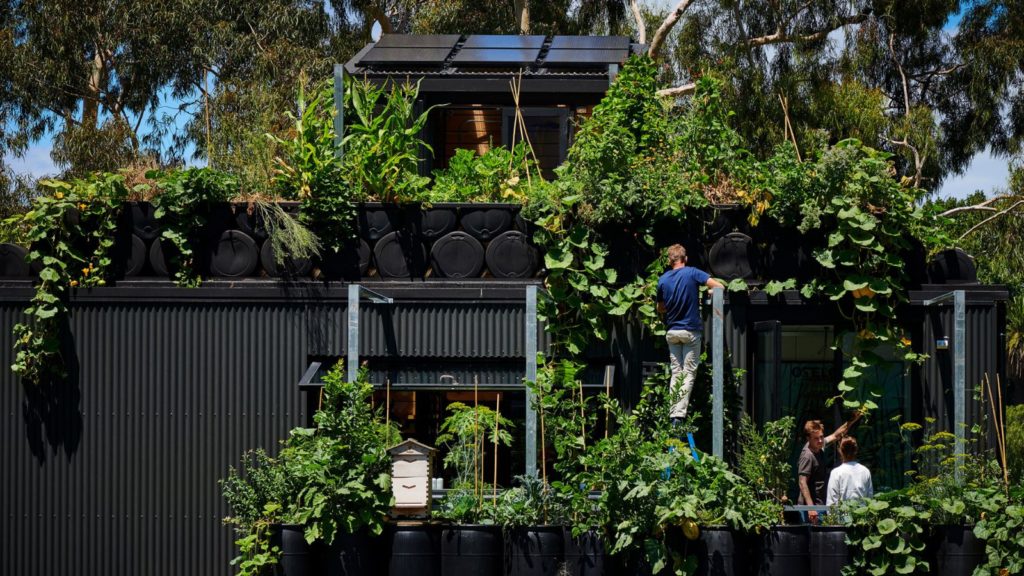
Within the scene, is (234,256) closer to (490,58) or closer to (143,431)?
(143,431)

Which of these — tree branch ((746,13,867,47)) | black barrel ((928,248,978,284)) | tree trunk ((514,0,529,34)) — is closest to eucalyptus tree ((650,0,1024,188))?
tree branch ((746,13,867,47))

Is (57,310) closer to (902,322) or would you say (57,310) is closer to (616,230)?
(616,230)

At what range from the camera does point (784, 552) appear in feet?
34.6

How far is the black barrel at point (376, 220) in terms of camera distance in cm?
1277

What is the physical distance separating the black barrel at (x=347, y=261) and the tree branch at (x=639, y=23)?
20380 millimetres

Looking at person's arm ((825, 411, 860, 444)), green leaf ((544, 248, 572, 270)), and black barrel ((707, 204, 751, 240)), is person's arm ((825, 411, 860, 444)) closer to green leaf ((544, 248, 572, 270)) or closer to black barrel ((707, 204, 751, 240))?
black barrel ((707, 204, 751, 240))

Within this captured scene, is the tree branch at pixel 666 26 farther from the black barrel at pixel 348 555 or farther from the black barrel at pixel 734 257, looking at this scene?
the black barrel at pixel 348 555

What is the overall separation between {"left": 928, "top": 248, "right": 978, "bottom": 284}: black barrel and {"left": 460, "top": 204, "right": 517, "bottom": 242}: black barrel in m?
3.99

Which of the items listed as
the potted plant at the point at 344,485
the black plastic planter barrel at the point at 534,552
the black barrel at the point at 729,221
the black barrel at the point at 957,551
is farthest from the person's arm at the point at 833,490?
the potted plant at the point at 344,485

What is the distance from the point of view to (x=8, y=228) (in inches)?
545

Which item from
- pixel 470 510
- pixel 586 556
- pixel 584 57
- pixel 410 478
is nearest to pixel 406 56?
pixel 584 57

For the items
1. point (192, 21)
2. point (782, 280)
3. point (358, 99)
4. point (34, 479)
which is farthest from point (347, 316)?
point (192, 21)

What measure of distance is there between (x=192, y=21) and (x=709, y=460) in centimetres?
2390

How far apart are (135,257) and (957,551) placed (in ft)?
25.7
